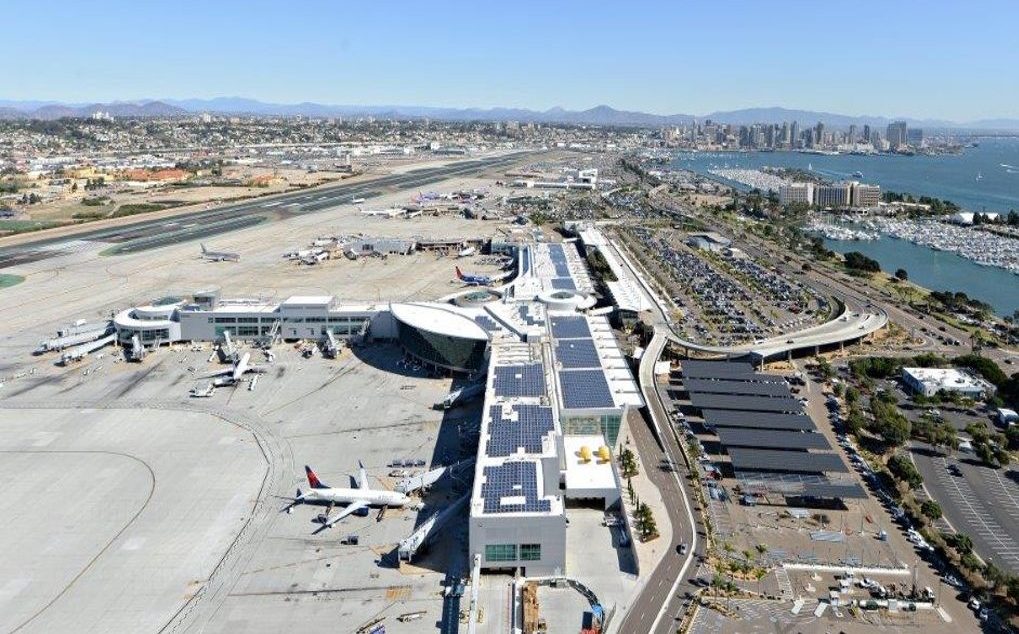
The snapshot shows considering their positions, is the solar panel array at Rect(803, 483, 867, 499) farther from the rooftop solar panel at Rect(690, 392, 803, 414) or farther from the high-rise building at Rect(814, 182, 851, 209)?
the high-rise building at Rect(814, 182, 851, 209)

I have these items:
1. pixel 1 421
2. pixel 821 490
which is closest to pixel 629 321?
pixel 821 490

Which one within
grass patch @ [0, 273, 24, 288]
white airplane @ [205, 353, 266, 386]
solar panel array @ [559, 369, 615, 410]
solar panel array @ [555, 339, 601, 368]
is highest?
solar panel array @ [555, 339, 601, 368]

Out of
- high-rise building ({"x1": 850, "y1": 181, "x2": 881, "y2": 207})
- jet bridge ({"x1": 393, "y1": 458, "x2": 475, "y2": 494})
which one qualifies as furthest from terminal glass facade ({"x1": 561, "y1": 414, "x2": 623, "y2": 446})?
high-rise building ({"x1": 850, "y1": 181, "x2": 881, "y2": 207})

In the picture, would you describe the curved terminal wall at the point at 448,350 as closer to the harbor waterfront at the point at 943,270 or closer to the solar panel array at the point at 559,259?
the solar panel array at the point at 559,259

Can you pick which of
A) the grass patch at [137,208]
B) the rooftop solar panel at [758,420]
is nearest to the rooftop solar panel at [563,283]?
the rooftop solar panel at [758,420]

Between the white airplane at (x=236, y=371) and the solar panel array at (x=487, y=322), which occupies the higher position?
the solar panel array at (x=487, y=322)

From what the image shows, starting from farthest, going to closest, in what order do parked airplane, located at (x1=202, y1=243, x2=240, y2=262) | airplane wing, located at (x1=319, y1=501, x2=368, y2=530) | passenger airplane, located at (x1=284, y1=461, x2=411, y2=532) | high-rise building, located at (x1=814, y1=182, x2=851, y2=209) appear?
high-rise building, located at (x1=814, y1=182, x2=851, y2=209) → parked airplane, located at (x1=202, y1=243, x2=240, y2=262) → passenger airplane, located at (x1=284, y1=461, x2=411, y2=532) → airplane wing, located at (x1=319, y1=501, x2=368, y2=530)

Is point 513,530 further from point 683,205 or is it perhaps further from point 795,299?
point 683,205

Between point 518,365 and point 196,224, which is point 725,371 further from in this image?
point 196,224
